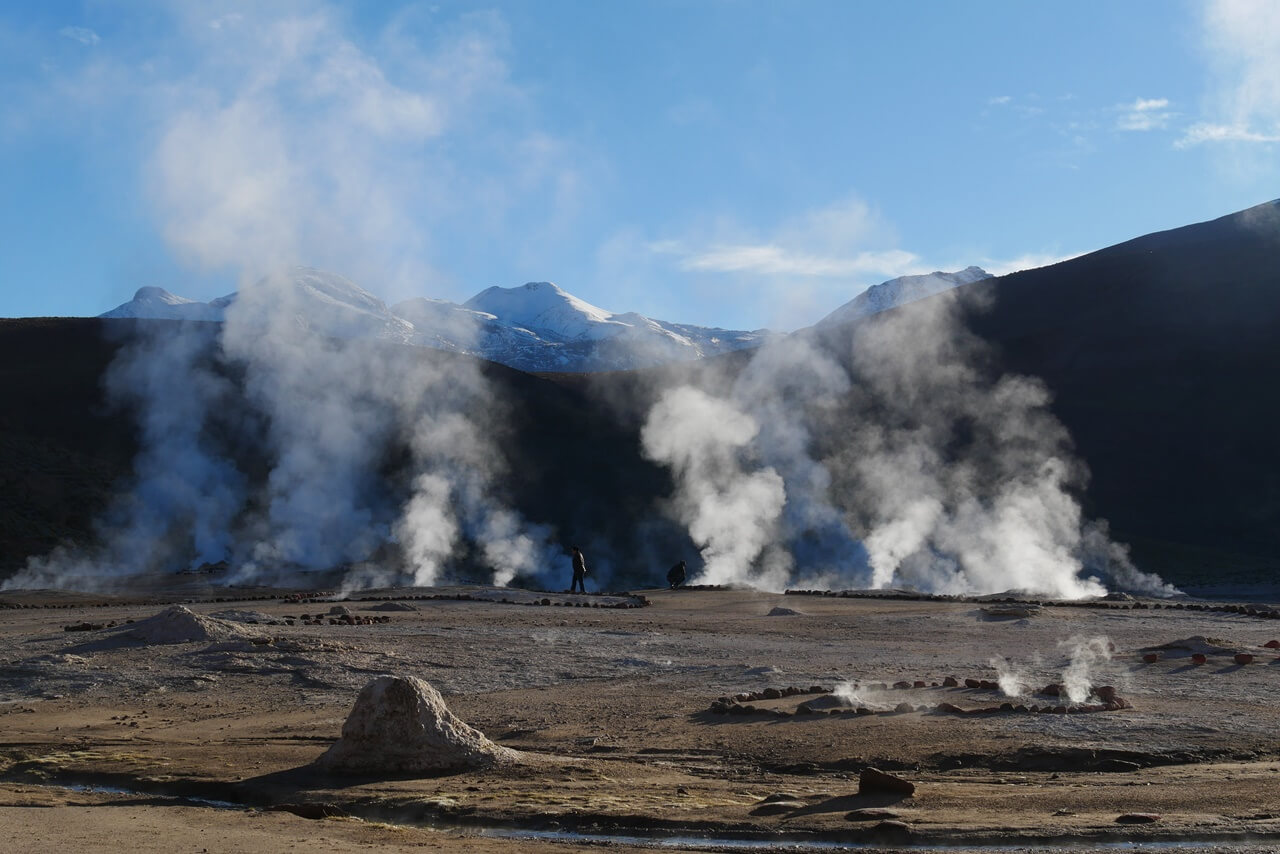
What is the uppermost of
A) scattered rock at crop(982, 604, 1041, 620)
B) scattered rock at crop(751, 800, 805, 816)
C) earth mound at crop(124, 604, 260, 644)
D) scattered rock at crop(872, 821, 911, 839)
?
earth mound at crop(124, 604, 260, 644)

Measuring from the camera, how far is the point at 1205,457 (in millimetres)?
63562

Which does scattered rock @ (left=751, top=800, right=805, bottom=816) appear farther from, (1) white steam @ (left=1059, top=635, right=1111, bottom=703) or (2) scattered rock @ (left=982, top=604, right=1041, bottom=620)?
(2) scattered rock @ (left=982, top=604, right=1041, bottom=620)

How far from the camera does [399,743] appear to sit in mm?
11031

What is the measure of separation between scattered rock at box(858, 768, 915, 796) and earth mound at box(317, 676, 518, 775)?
3296 mm

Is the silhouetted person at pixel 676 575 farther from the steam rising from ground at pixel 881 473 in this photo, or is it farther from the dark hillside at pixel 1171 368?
the dark hillside at pixel 1171 368

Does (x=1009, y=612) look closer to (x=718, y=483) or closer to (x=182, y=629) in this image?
(x=182, y=629)

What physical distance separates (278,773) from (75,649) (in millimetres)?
9295

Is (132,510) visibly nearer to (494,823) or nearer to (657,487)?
(657,487)

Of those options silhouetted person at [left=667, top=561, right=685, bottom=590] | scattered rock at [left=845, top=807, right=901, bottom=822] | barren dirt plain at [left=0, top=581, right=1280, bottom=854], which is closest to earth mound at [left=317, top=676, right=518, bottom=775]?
barren dirt plain at [left=0, top=581, right=1280, bottom=854]

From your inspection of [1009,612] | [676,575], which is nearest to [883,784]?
[1009,612]

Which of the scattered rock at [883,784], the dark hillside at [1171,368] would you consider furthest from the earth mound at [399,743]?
the dark hillside at [1171,368]

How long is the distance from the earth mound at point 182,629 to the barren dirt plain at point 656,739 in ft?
0.68

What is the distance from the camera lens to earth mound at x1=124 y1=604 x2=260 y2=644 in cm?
1914

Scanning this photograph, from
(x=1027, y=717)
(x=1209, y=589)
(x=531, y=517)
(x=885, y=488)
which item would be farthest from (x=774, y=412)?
(x=1027, y=717)
